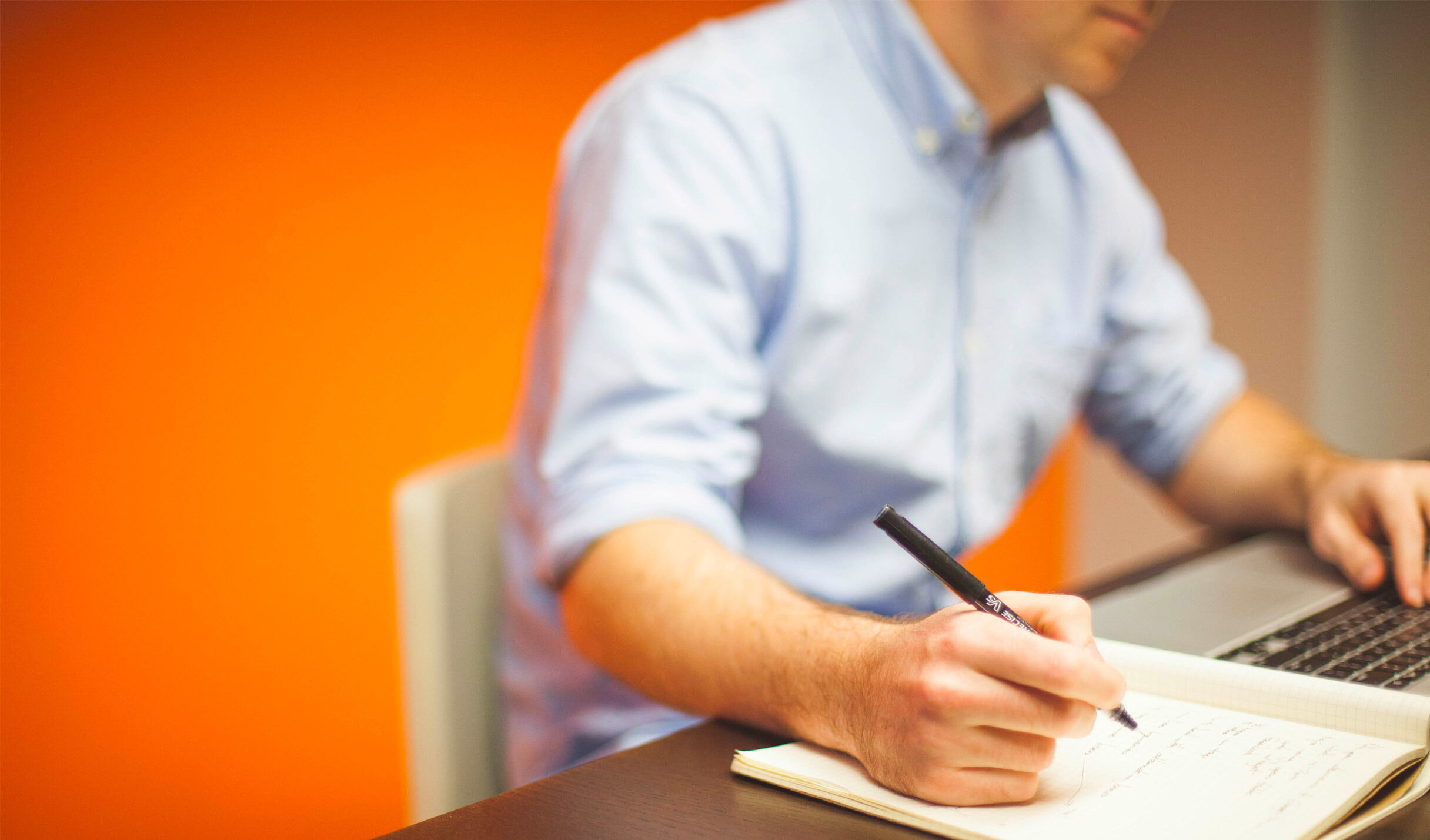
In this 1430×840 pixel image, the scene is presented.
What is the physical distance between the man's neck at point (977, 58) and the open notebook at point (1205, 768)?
2.00 feet

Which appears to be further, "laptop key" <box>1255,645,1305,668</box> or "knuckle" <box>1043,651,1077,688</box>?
"laptop key" <box>1255,645,1305,668</box>

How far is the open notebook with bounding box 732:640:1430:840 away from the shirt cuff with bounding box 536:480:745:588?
0.20 m

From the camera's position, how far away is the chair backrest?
84 centimetres

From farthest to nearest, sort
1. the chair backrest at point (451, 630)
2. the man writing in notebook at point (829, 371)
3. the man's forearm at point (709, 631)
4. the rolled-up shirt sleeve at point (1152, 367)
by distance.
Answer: the rolled-up shirt sleeve at point (1152, 367)
the chair backrest at point (451, 630)
the man writing in notebook at point (829, 371)
the man's forearm at point (709, 631)

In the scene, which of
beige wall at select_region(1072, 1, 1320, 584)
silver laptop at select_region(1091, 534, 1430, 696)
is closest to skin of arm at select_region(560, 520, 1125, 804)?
silver laptop at select_region(1091, 534, 1430, 696)

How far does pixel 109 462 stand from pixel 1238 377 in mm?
1354

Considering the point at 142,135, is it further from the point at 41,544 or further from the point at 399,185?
the point at 41,544

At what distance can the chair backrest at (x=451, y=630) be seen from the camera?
2.75ft

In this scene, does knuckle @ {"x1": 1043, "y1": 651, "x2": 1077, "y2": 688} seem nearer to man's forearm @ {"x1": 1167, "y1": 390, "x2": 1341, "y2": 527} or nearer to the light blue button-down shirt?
the light blue button-down shirt

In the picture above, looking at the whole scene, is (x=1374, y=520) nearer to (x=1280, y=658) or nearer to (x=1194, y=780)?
(x=1280, y=658)

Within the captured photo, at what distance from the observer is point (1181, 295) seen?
1247 mm

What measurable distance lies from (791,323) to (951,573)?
1.52 feet

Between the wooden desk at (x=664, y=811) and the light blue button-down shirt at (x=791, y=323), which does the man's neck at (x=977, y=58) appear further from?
the wooden desk at (x=664, y=811)

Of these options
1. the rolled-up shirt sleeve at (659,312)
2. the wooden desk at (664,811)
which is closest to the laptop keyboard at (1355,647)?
the wooden desk at (664,811)
